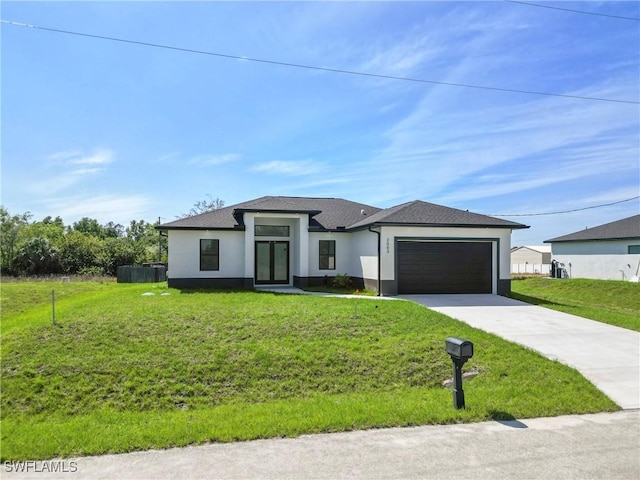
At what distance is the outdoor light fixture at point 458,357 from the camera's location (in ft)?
17.2

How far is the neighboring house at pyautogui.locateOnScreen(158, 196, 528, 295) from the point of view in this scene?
50.8ft

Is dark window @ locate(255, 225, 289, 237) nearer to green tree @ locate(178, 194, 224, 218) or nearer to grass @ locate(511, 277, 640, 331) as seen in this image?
grass @ locate(511, 277, 640, 331)

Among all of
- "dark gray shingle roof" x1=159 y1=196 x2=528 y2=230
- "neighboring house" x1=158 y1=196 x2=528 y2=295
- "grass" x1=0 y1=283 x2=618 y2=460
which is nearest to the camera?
"grass" x1=0 y1=283 x2=618 y2=460

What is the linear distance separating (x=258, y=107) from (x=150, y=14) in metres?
4.74

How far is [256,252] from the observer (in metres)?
18.1

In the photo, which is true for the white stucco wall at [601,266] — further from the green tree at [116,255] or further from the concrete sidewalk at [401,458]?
the green tree at [116,255]

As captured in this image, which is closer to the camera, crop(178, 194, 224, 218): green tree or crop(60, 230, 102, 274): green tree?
crop(60, 230, 102, 274): green tree

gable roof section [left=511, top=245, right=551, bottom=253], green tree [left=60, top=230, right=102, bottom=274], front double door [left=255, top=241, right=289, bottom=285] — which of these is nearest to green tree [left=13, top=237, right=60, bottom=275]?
green tree [left=60, top=230, right=102, bottom=274]

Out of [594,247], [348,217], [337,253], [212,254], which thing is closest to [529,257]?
[594,247]

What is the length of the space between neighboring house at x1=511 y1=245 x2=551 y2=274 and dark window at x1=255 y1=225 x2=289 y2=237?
103ft

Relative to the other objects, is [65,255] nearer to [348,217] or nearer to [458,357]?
[348,217]

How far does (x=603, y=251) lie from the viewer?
2548 cm

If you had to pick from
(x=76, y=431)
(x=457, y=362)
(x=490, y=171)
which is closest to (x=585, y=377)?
(x=457, y=362)

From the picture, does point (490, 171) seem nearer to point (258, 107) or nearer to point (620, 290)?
point (620, 290)
